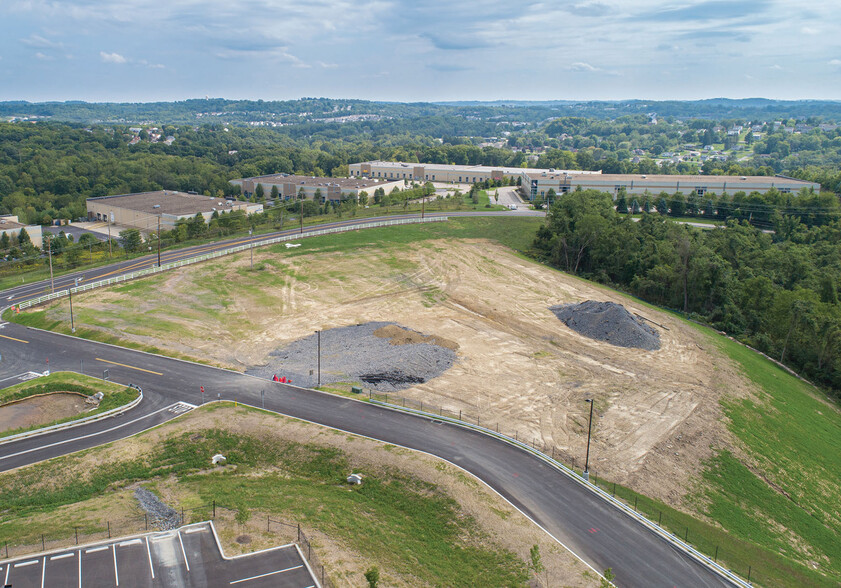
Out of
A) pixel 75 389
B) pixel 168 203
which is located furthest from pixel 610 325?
pixel 168 203

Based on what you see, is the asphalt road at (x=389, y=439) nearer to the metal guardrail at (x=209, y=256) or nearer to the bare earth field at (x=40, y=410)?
the bare earth field at (x=40, y=410)

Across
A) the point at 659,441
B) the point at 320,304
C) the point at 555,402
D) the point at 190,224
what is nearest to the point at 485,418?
the point at 555,402

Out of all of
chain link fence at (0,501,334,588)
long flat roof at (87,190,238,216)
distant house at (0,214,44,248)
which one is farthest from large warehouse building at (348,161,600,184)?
chain link fence at (0,501,334,588)

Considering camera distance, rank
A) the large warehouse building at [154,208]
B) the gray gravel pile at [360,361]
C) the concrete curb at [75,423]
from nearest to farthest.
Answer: the concrete curb at [75,423] < the gray gravel pile at [360,361] < the large warehouse building at [154,208]

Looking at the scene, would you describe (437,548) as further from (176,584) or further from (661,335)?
(661,335)

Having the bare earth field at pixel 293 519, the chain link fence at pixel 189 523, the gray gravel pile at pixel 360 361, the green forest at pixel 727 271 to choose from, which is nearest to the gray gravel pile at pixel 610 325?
the green forest at pixel 727 271

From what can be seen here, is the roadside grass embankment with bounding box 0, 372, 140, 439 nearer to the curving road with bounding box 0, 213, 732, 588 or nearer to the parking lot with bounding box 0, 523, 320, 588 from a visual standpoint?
the curving road with bounding box 0, 213, 732, 588

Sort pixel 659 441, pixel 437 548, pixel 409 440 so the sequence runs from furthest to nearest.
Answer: pixel 659 441 → pixel 409 440 → pixel 437 548
